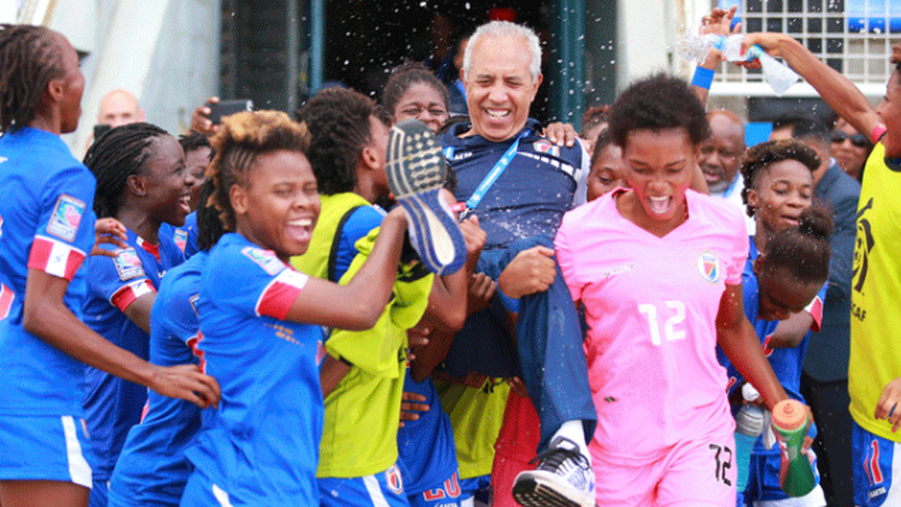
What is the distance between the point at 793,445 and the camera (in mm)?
3609

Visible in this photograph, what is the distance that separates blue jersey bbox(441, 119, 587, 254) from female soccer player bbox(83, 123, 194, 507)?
1266 millimetres

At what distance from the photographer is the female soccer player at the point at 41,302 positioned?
3.29 meters

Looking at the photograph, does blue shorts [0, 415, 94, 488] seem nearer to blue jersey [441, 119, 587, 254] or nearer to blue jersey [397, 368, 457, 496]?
blue jersey [397, 368, 457, 496]

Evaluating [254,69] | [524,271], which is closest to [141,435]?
[524,271]

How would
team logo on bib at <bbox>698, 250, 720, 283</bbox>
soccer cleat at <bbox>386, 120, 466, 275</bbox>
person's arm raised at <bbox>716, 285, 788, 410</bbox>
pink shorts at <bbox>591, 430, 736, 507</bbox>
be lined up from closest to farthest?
soccer cleat at <bbox>386, 120, 466, 275</bbox>, pink shorts at <bbox>591, 430, 736, 507</bbox>, team logo on bib at <bbox>698, 250, 720, 283</bbox>, person's arm raised at <bbox>716, 285, 788, 410</bbox>

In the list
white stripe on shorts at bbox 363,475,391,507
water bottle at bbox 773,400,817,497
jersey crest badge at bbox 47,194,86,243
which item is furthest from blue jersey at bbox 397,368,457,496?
jersey crest badge at bbox 47,194,86,243

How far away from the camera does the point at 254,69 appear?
11.2 meters

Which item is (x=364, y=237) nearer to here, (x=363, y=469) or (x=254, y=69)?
(x=363, y=469)

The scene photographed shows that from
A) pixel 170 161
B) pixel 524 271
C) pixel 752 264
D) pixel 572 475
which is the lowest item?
pixel 572 475

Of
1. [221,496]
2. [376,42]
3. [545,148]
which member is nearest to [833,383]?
[545,148]

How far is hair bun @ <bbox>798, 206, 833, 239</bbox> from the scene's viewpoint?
4520mm

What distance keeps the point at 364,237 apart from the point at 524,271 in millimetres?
569

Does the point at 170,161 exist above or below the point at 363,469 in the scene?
above

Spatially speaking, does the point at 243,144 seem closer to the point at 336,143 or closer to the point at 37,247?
the point at 336,143
